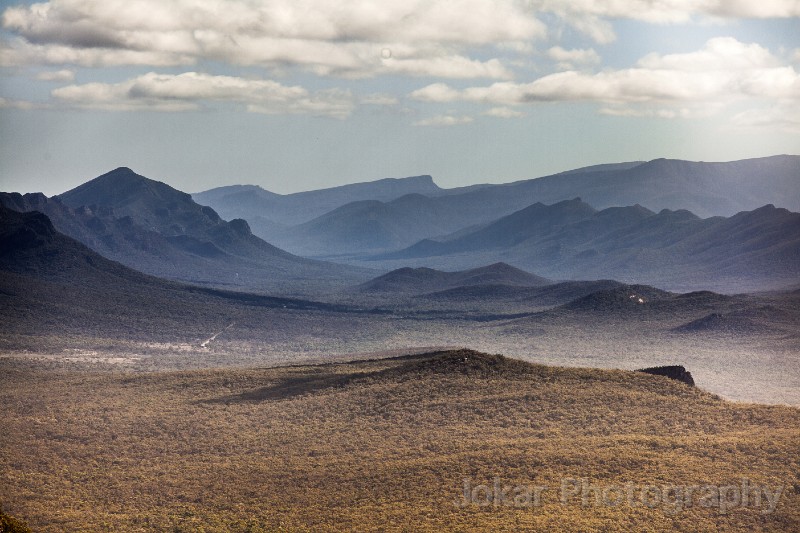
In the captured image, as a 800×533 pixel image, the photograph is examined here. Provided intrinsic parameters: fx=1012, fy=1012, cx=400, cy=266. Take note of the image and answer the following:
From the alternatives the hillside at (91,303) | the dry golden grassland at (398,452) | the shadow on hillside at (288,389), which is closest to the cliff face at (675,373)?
the dry golden grassland at (398,452)

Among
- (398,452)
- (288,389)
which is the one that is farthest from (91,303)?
(398,452)

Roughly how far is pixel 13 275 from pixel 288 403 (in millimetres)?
93131

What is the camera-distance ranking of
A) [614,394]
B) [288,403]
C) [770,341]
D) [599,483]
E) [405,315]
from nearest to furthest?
[599,483], [614,394], [288,403], [770,341], [405,315]

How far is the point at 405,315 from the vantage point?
166000 mm

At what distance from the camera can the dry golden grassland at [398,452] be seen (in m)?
38.9

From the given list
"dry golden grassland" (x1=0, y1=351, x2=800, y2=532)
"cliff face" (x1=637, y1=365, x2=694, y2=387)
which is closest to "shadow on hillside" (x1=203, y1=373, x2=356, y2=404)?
"dry golden grassland" (x1=0, y1=351, x2=800, y2=532)

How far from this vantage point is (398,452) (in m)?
47.8

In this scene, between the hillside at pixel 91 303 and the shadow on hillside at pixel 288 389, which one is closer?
the shadow on hillside at pixel 288 389

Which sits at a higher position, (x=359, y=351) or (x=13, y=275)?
(x=13, y=275)

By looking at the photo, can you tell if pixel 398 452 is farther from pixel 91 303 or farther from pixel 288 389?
pixel 91 303

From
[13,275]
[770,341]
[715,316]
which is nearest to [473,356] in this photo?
[770,341]

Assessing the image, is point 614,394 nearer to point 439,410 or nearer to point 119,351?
point 439,410

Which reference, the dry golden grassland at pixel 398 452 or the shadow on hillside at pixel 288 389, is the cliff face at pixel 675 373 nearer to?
the dry golden grassland at pixel 398 452

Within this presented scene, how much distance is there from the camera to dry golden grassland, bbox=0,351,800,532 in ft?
128
